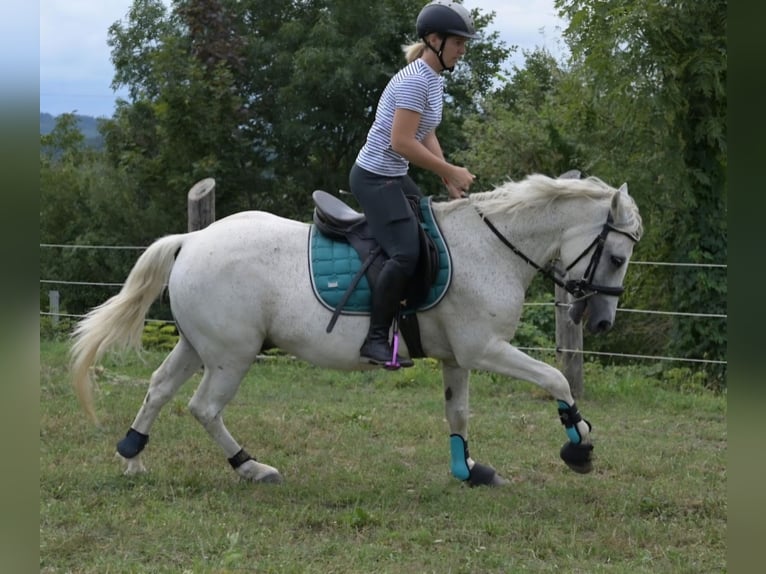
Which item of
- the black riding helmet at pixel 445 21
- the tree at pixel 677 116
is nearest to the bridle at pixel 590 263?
the black riding helmet at pixel 445 21

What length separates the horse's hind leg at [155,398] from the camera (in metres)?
5.46

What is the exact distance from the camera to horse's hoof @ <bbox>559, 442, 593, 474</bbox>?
16.7 ft

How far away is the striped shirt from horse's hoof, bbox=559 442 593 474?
1860mm

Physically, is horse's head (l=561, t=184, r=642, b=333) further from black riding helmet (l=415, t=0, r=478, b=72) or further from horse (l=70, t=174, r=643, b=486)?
black riding helmet (l=415, t=0, r=478, b=72)

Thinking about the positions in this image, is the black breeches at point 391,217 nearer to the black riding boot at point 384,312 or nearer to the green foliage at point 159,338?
the black riding boot at point 384,312

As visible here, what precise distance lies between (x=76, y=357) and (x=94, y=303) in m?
16.4

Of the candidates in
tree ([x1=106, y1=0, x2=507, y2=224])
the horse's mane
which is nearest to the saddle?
the horse's mane

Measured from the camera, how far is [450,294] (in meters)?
5.24

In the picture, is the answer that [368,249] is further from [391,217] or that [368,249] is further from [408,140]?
[408,140]

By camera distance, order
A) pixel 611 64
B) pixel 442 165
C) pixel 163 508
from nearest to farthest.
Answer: pixel 163 508 → pixel 442 165 → pixel 611 64
